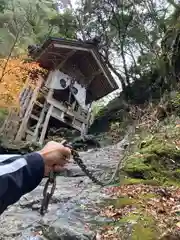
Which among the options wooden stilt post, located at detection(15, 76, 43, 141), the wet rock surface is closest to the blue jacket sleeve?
the wet rock surface

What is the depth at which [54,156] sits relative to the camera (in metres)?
1.81

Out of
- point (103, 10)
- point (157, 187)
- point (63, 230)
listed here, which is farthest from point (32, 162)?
point (103, 10)

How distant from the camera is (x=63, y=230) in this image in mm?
5500

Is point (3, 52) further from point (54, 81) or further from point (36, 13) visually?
point (36, 13)

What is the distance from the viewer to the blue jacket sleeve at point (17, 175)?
1.59 m

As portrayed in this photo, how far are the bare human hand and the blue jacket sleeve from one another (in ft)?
0.18

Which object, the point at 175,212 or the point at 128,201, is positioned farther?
the point at 128,201

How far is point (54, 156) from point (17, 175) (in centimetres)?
24

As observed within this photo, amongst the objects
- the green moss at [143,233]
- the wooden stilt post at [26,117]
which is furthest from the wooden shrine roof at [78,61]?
the green moss at [143,233]

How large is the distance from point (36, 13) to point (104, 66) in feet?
27.3

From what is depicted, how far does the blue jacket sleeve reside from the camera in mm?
1595

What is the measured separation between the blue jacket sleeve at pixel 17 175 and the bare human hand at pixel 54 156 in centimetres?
6

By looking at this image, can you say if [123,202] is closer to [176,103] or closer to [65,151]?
[65,151]

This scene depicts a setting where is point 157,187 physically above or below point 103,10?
below
